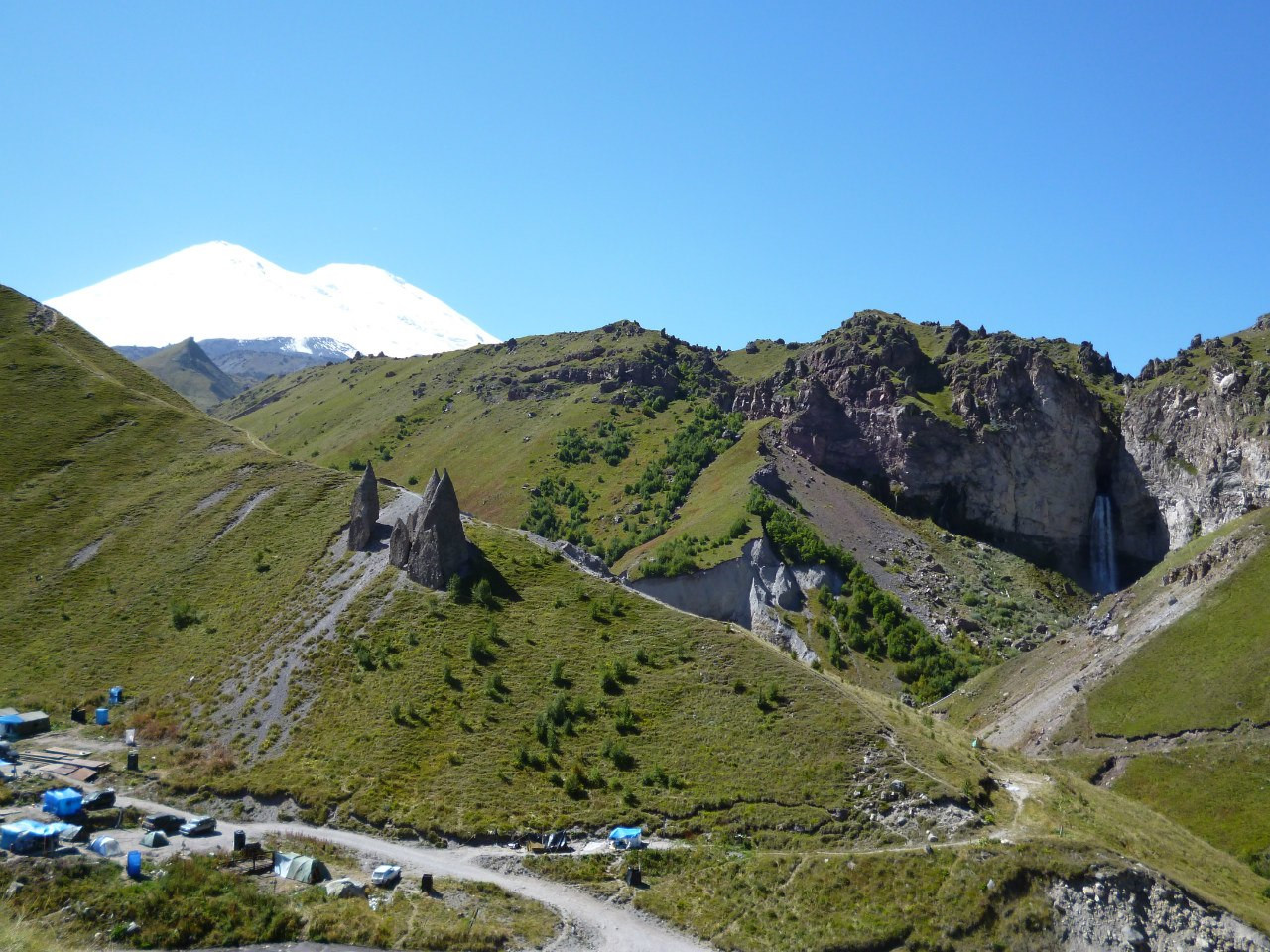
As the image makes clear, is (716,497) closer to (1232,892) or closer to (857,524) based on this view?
(857,524)

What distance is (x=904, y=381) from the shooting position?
168125mm

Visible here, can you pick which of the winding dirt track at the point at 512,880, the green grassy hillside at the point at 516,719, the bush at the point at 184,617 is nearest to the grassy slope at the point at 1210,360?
the green grassy hillside at the point at 516,719

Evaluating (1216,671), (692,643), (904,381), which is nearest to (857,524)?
(904,381)

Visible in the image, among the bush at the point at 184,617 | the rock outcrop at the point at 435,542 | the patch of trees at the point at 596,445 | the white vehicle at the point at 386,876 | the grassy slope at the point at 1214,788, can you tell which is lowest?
the grassy slope at the point at 1214,788

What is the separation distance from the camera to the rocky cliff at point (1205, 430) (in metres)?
129

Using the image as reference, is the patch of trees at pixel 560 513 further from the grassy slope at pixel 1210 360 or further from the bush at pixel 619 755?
the grassy slope at pixel 1210 360

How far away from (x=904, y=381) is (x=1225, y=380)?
5175 centimetres

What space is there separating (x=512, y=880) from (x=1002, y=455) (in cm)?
14020

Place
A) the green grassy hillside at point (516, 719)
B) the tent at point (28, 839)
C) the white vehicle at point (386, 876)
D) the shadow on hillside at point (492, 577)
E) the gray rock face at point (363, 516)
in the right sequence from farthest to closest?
the gray rock face at point (363, 516) → the shadow on hillside at point (492, 577) → the green grassy hillside at point (516, 719) → the white vehicle at point (386, 876) → the tent at point (28, 839)

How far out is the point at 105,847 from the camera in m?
38.4

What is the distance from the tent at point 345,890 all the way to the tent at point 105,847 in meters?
10.1

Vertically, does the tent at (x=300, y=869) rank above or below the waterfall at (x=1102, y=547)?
below

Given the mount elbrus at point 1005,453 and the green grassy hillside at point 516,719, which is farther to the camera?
the mount elbrus at point 1005,453

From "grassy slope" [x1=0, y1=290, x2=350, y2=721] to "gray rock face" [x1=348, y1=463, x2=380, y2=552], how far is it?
346cm
